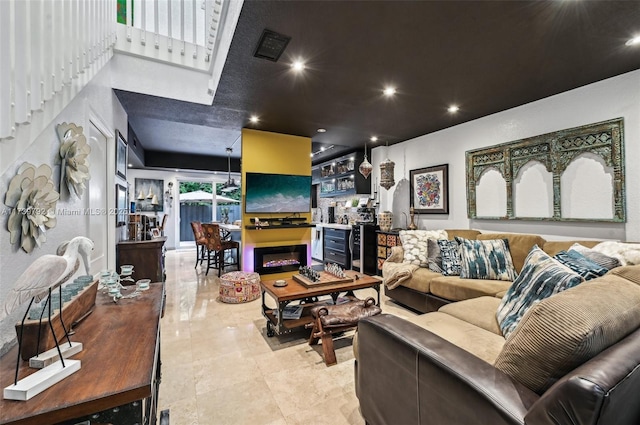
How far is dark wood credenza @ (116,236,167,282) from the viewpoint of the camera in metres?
3.21

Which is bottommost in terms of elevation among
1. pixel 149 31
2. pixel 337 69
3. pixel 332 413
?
pixel 332 413

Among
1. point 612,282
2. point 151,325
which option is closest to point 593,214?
point 612,282

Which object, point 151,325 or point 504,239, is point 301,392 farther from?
point 504,239

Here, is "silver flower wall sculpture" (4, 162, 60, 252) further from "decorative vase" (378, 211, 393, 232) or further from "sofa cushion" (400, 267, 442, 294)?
"decorative vase" (378, 211, 393, 232)

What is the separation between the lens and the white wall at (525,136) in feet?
8.68

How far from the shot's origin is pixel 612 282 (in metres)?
1.12

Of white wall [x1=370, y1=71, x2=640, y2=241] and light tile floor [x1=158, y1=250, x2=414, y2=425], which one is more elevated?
white wall [x1=370, y1=71, x2=640, y2=241]

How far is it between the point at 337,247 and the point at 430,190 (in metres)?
2.32

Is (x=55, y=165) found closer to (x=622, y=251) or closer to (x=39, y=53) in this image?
(x=39, y=53)

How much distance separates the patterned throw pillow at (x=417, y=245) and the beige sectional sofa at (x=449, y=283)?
9cm

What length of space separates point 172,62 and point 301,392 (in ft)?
11.9

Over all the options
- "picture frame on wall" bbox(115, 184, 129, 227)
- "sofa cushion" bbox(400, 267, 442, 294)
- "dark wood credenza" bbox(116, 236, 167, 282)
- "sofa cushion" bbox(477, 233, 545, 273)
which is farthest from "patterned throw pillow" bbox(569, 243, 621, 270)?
"picture frame on wall" bbox(115, 184, 129, 227)


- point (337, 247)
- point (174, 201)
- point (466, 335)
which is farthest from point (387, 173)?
point (174, 201)

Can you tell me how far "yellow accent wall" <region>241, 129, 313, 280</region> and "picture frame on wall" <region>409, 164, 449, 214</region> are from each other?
1.93 meters
